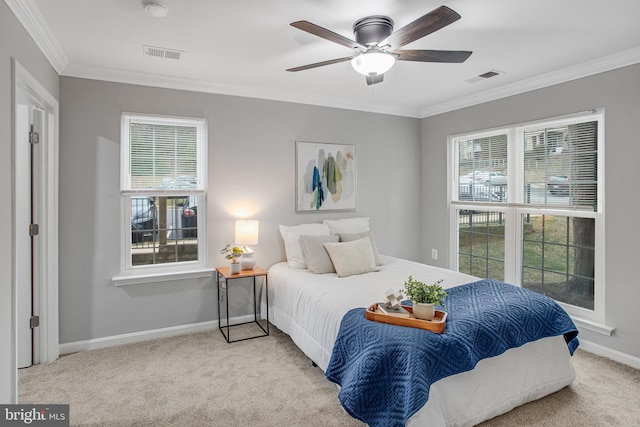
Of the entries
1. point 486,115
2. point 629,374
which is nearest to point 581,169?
point 486,115

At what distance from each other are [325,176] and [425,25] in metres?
2.53

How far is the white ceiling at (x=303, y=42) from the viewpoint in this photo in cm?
224

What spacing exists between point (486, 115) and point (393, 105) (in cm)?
114

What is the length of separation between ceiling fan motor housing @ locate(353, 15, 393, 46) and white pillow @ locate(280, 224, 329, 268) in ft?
6.84

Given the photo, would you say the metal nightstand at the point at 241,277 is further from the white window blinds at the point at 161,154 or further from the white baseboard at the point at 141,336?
the white window blinds at the point at 161,154

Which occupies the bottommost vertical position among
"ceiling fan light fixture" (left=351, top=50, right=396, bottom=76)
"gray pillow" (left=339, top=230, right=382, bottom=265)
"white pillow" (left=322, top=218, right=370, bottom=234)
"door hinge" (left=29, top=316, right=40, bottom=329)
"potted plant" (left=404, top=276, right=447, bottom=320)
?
"door hinge" (left=29, top=316, right=40, bottom=329)

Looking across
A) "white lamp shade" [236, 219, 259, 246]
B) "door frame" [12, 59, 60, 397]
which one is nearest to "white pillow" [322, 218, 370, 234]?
"white lamp shade" [236, 219, 259, 246]

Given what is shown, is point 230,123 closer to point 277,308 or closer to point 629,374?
point 277,308

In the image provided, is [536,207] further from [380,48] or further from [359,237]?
[380,48]

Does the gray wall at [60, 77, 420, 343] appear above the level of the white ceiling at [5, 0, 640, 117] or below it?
below

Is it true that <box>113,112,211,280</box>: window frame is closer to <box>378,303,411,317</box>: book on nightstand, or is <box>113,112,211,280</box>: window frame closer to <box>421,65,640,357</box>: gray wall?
<box>378,303,411,317</box>: book on nightstand

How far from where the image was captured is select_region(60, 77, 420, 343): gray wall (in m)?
3.23

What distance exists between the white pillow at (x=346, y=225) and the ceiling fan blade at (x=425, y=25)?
7.48 feet

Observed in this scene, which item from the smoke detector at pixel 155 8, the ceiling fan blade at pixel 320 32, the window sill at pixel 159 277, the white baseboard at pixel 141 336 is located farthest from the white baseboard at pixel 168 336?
the ceiling fan blade at pixel 320 32
